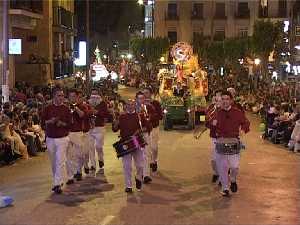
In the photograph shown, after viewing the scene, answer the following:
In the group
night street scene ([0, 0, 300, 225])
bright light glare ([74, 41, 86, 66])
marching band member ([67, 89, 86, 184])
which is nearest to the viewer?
night street scene ([0, 0, 300, 225])

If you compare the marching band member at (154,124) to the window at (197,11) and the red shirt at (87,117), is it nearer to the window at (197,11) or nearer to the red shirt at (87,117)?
the red shirt at (87,117)

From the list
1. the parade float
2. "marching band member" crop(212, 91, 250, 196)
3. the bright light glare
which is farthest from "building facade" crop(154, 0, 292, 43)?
"marching band member" crop(212, 91, 250, 196)

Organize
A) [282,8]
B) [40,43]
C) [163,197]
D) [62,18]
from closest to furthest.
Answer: [163,197]
[40,43]
[62,18]
[282,8]

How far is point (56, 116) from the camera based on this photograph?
42.1ft

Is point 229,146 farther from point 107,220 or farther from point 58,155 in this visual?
point 58,155

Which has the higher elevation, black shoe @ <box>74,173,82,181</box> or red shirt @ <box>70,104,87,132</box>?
red shirt @ <box>70,104,87,132</box>

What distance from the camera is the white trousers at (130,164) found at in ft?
42.4

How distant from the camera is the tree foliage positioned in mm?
73938

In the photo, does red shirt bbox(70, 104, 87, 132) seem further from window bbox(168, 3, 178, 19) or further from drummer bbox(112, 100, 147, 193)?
window bbox(168, 3, 178, 19)

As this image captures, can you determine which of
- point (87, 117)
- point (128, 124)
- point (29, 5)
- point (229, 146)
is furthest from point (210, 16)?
point (229, 146)

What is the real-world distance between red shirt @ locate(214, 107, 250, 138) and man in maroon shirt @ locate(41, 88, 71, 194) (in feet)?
9.30

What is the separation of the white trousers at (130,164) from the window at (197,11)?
70.8 meters

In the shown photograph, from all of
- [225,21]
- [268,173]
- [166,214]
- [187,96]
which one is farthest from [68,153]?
[225,21]

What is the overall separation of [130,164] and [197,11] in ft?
234
